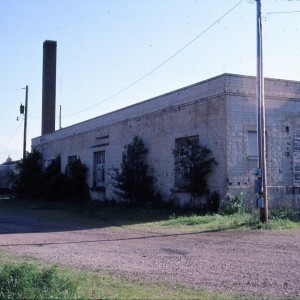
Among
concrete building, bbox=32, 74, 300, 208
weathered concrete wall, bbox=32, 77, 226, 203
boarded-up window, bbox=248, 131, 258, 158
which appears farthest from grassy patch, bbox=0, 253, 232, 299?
boarded-up window, bbox=248, 131, 258, 158

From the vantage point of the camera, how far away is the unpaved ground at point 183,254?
8031 mm

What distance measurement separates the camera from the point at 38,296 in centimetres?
631

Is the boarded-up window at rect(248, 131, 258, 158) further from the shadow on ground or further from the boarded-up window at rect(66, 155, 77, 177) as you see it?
the boarded-up window at rect(66, 155, 77, 177)

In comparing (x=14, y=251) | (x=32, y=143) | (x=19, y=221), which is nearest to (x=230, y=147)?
(x=19, y=221)

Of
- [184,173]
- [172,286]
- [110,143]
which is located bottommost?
[172,286]

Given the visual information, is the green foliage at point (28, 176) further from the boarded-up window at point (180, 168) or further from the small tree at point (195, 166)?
the small tree at point (195, 166)

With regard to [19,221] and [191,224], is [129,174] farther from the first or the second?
[191,224]

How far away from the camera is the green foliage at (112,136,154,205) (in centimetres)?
2364

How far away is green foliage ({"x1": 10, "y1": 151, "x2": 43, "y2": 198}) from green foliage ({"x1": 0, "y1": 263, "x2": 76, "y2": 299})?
28906 mm

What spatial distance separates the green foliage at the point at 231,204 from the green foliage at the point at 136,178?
538 centimetres

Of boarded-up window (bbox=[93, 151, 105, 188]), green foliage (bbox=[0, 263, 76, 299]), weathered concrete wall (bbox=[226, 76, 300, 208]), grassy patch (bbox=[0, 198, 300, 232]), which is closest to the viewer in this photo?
green foliage (bbox=[0, 263, 76, 299])

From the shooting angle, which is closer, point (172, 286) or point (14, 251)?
point (172, 286)

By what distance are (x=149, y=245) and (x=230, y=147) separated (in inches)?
300

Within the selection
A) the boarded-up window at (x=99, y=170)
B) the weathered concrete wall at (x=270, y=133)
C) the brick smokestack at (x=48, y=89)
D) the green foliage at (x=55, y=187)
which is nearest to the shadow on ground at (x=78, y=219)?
the weathered concrete wall at (x=270, y=133)
